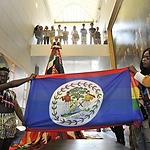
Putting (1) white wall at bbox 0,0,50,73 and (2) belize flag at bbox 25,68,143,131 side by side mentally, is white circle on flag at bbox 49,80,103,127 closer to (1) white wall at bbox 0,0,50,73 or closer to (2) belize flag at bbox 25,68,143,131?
(2) belize flag at bbox 25,68,143,131

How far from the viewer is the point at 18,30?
23.7ft

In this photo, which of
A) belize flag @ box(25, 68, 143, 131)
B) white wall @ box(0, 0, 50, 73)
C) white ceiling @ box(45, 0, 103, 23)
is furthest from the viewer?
white ceiling @ box(45, 0, 103, 23)

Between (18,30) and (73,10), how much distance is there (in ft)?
27.0

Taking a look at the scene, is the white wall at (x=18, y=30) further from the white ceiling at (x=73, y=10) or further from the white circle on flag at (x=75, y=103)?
the white ceiling at (x=73, y=10)

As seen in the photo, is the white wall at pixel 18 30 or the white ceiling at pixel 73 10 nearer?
the white wall at pixel 18 30

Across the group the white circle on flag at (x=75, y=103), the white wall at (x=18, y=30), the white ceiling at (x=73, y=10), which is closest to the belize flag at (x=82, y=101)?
the white circle on flag at (x=75, y=103)

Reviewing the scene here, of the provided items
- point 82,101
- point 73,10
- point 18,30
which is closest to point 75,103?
point 82,101

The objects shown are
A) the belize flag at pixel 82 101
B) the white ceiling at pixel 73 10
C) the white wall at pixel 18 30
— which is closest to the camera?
the belize flag at pixel 82 101

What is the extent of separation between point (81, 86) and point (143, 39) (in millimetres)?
1806

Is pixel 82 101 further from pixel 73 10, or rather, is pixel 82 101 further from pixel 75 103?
pixel 73 10

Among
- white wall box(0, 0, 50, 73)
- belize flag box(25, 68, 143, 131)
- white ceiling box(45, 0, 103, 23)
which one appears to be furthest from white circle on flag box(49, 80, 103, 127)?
white ceiling box(45, 0, 103, 23)

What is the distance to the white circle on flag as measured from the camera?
2.55m

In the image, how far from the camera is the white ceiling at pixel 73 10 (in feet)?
43.4

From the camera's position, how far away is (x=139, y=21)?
3.96 m
